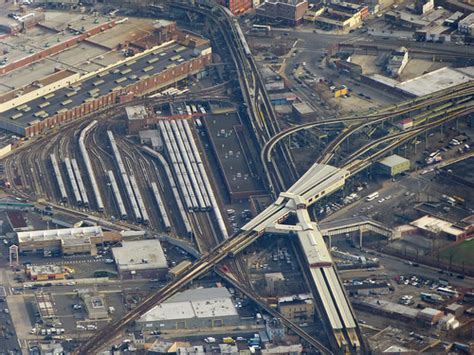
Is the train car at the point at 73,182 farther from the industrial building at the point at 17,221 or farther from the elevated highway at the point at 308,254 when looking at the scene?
the elevated highway at the point at 308,254

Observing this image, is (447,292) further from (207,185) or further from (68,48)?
(68,48)

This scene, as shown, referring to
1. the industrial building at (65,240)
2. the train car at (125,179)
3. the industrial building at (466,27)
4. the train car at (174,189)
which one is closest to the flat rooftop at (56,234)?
the industrial building at (65,240)

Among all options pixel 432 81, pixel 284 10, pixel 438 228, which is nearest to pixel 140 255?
pixel 438 228

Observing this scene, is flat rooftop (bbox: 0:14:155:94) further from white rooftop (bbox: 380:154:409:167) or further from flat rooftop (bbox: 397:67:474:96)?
white rooftop (bbox: 380:154:409:167)

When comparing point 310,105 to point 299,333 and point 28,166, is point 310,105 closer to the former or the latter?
point 28,166

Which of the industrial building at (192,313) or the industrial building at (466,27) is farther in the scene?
the industrial building at (466,27)

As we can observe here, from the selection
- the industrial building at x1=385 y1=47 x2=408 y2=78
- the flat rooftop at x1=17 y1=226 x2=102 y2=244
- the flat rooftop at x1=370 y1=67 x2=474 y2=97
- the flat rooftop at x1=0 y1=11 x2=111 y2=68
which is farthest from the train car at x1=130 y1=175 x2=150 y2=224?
the industrial building at x1=385 y1=47 x2=408 y2=78

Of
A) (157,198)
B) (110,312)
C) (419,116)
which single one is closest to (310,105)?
(419,116)
